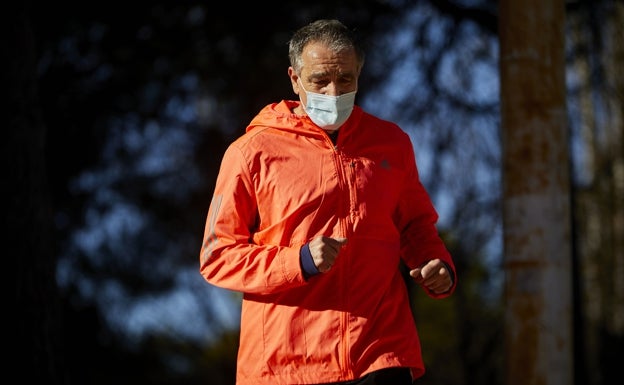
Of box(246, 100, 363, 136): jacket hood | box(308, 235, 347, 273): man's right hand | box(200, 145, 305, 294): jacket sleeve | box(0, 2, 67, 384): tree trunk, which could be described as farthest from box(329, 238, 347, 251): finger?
box(0, 2, 67, 384): tree trunk

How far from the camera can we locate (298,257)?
8.65ft

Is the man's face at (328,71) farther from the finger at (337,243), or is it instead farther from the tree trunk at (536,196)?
the tree trunk at (536,196)

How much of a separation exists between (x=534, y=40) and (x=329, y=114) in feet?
7.67

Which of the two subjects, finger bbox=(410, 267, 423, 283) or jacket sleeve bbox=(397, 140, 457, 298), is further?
jacket sleeve bbox=(397, 140, 457, 298)

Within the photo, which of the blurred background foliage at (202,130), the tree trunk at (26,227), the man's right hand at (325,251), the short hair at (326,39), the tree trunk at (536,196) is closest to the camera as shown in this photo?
the man's right hand at (325,251)

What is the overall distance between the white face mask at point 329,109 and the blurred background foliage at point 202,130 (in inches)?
137

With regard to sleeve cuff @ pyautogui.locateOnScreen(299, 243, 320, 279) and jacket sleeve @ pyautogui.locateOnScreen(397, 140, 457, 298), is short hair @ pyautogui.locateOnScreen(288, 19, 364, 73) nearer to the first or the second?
jacket sleeve @ pyautogui.locateOnScreen(397, 140, 457, 298)

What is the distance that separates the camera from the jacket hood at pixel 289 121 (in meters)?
2.88

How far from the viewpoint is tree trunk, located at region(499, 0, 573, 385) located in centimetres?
477

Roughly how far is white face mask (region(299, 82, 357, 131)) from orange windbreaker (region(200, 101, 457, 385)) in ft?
→ 0.09

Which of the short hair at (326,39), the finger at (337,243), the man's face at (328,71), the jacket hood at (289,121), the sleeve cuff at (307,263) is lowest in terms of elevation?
the sleeve cuff at (307,263)

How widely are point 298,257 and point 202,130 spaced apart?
560 cm

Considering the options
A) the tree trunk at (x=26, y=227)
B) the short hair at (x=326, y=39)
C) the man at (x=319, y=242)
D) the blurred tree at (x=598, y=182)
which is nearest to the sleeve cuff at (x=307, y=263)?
the man at (x=319, y=242)

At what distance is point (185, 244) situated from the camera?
877 cm
